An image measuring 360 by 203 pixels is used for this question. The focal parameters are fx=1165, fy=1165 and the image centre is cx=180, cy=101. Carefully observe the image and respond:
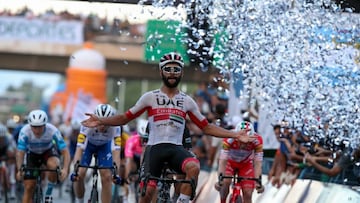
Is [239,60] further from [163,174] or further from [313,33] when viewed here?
[163,174]

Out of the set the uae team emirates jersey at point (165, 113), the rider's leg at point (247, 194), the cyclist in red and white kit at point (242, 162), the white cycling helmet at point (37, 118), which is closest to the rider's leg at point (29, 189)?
the white cycling helmet at point (37, 118)

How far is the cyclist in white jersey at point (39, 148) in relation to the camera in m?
15.6

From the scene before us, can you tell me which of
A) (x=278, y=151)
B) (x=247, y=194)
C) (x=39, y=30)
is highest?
(x=39, y=30)

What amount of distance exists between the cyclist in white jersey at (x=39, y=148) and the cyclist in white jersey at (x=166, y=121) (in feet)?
10.0

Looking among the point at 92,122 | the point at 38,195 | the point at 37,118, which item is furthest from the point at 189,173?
the point at 38,195

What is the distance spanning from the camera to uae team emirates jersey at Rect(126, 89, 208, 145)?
12.6 meters

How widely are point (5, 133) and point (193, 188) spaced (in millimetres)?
10508

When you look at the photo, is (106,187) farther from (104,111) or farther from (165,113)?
(165,113)

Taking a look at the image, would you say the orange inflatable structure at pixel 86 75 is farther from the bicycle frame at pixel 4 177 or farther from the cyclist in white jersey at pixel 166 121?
the cyclist in white jersey at pixel 166 121

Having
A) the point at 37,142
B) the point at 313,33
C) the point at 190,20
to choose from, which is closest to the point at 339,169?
the point at 313,33

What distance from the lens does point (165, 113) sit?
12656 millimetres

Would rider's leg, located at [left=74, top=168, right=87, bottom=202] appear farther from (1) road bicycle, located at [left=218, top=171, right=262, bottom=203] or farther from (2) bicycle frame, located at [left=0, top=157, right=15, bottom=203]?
(2) bicycle frame, located at [left=0, top=157, right=15, bottom=203]

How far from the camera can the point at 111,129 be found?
53.0 ft

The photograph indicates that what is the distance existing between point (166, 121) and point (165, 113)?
9cm
